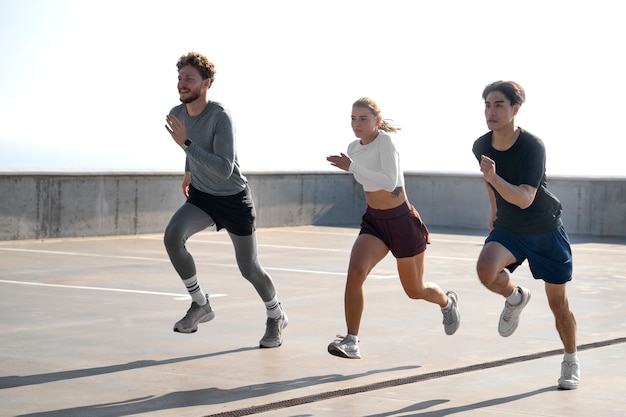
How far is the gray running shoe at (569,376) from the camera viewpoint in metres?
7.61

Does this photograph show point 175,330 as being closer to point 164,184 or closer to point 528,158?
point 528,158

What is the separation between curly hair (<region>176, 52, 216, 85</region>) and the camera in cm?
884

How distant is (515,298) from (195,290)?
91.0 inches

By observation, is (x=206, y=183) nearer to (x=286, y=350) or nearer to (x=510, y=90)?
(x=286, y=350)

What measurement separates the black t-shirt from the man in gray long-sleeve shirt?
1.81 m

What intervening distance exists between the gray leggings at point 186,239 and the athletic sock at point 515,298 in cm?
180

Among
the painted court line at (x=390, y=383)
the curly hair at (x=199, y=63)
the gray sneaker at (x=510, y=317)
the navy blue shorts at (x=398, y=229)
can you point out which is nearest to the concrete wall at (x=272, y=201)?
the curly hair at (x=199, y=63)

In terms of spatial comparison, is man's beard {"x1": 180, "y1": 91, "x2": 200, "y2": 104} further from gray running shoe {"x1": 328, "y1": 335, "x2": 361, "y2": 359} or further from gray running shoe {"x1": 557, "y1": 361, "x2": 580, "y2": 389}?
gray running shoe {"x1": 557, "y1": 361, "x2": 580, "y2": 389}

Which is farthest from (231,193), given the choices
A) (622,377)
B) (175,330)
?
(622,377)

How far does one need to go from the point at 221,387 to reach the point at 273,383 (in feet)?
1.06

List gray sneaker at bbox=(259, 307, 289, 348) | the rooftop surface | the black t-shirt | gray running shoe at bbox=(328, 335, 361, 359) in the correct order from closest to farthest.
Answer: the rooftop surface → the black t-shirt → gray running shoe at bbox=(328, 335, 361, 359) → gray sneaker at bbox=(259, 307, 289, 348)

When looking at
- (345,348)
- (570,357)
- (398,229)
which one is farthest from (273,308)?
(570,357)

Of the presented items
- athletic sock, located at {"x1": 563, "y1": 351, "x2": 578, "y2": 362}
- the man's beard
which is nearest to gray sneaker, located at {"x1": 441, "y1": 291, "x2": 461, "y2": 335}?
athletic sock, located at {"x1": 563, "y1": 351, "x2": 578, "y2": 362}

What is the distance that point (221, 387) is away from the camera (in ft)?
24.7
